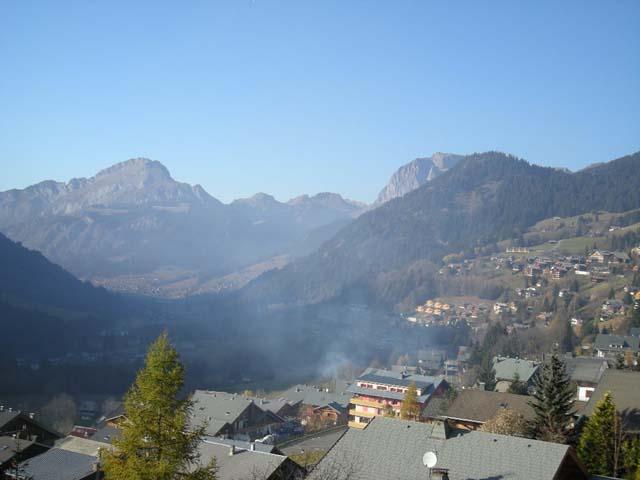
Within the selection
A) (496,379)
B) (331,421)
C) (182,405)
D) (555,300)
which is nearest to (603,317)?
(555,300)

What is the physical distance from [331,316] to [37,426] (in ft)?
440

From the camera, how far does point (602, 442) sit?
23.8 meters

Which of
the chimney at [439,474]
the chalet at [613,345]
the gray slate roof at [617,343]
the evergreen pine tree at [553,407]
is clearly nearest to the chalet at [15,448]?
the chimney at [439,474]

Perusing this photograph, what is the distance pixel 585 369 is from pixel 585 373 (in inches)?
56.0

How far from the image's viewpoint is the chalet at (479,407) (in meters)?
35.3

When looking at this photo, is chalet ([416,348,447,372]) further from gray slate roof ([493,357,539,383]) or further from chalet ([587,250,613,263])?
chalet ([587,250,613,263])

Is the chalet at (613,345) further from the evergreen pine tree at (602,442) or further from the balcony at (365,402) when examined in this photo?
the evergreen pine tree at (602,442)

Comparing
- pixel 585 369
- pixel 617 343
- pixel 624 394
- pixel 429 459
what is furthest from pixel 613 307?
pixel 429 459

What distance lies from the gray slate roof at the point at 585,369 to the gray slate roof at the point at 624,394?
57.4 ft

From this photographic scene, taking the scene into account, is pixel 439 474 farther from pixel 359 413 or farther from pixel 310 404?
pixel 310 404

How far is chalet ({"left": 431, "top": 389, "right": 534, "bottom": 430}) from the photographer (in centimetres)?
3531

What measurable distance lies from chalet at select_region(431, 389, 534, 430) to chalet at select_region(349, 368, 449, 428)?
634 inches

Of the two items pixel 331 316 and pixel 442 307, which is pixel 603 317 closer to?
pixel 442 307

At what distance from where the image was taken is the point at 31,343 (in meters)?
121
